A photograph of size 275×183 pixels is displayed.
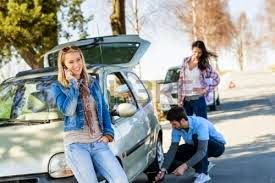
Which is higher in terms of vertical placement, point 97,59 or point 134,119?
point 97,59

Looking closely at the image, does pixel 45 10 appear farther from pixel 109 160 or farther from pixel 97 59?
pixel 109 160

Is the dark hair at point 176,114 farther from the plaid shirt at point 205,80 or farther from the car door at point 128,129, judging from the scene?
the plaid shirt at point 205,80

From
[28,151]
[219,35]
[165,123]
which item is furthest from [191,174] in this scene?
[219,35]

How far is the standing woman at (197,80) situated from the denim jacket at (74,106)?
3.72 metres

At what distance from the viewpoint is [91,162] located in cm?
470

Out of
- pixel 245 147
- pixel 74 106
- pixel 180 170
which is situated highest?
pixel 74 106

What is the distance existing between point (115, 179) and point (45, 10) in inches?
575

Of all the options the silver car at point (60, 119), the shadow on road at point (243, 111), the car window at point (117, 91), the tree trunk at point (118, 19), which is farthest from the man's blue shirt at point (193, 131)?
the tree trunk at point (118, 19)

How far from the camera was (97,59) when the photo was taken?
8500mm

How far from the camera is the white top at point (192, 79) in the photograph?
8.39m

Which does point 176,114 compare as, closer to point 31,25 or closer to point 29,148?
point 29,148

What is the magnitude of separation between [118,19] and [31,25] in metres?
3.52

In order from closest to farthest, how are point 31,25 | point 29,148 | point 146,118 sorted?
1. point 29,148
2. point 146,118
3. point 31,25

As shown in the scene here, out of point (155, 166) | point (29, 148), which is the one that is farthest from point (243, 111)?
point (29, 148)
